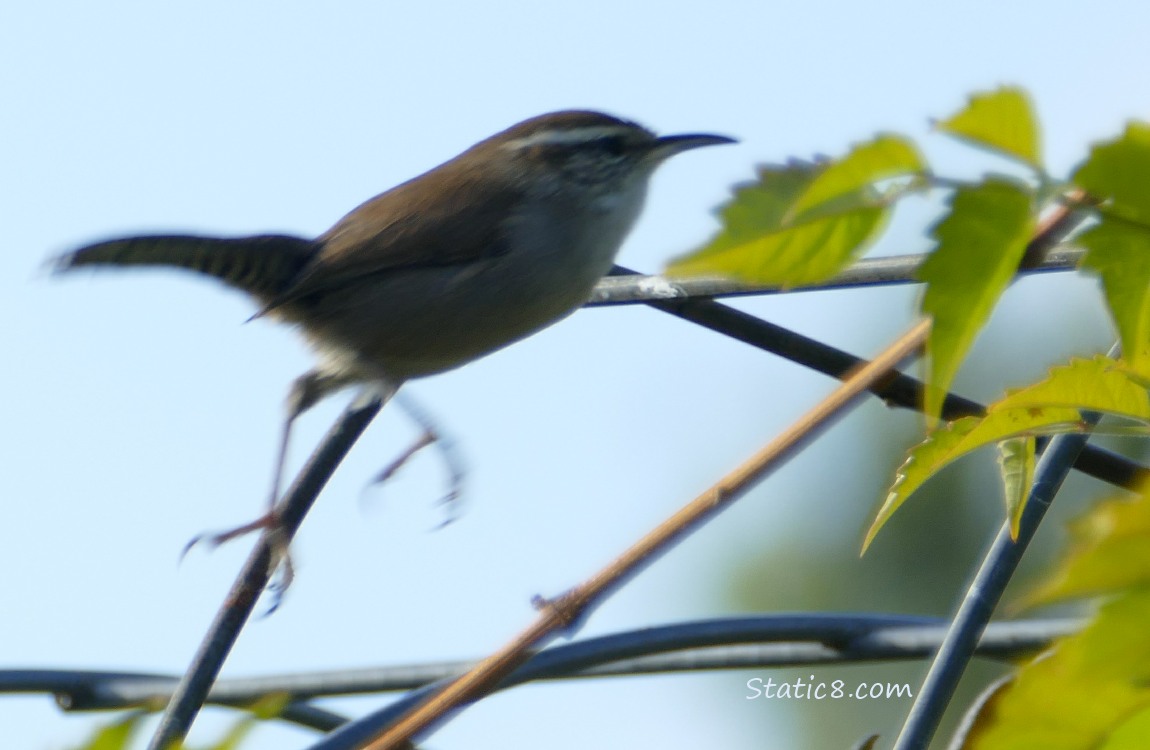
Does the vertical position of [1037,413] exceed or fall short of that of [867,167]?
it falls short

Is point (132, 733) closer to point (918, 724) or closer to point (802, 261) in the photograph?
point (802, 261)

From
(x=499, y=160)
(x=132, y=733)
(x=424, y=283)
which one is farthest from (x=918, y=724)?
(x=499, y=160)

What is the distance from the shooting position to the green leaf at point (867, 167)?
2.61 ft

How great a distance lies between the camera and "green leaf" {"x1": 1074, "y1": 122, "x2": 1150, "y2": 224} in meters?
0.72

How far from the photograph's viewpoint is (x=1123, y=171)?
2.39 feet

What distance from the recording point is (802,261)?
826 mm

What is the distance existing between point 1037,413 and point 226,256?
96.9 inches

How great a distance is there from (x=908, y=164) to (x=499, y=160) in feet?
10.1

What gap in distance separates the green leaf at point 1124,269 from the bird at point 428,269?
7.50 feet

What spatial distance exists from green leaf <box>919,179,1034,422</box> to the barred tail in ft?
6.76

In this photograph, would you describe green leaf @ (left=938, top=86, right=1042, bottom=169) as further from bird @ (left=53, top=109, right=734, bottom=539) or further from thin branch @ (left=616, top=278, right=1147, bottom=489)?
bird @ (left=53, top=109, right=734, bottom=539)

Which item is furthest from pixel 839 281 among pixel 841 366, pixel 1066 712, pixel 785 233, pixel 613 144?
pixel 613 144

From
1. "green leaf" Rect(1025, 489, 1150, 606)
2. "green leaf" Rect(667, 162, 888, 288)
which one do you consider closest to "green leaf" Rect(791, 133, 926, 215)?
"green leaf" Rect(667, 162, 888, 288)

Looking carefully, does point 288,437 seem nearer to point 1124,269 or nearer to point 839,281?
point 839,281
